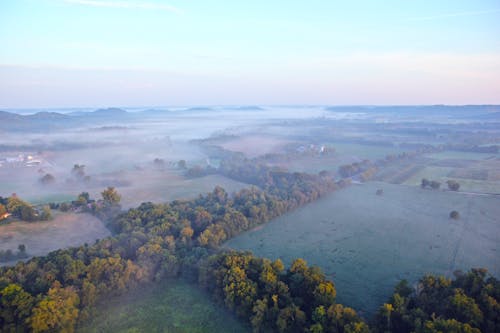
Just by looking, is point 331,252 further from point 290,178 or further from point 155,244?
point 290,178

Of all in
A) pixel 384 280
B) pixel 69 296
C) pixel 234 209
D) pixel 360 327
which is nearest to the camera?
pixel 360 327

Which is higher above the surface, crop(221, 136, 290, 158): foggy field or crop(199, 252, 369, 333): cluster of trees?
crop(221, 136, 290, 158): foggy field

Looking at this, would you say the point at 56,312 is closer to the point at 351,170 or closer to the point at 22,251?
the point at 22,251

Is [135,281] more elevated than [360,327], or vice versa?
[360,327]

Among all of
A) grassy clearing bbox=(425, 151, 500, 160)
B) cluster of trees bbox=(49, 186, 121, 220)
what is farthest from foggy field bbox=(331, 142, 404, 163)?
cluster of trees bbox=(49, 186, 121, 220)

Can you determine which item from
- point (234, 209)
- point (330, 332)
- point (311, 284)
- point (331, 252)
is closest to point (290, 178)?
point (234, 209)

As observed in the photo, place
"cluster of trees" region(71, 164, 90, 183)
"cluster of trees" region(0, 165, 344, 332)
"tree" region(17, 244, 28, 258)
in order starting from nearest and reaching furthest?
"cluster of trees" region(0, 165, 344, 332)
"tree" region(17, 244, 28, 258)
"cluster of trees" region(71, 164, 90, 183)

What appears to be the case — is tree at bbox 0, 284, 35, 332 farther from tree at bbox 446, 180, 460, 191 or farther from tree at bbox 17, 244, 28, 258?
tree at bbox 446, 180, 460, 191
